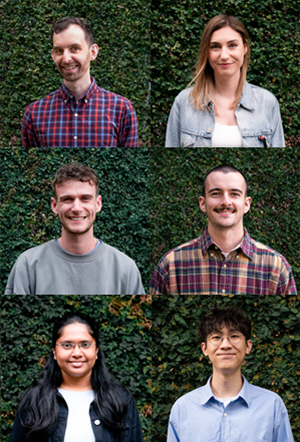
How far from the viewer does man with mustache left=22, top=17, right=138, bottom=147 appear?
Answer: 3961 millimetres

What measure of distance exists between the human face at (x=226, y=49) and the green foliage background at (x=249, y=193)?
96cm

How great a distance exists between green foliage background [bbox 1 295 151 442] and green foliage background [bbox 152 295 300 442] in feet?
0.33

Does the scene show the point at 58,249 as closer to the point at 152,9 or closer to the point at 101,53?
the point at 101,53

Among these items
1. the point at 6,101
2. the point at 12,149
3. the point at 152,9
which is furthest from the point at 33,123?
the point at 152,9

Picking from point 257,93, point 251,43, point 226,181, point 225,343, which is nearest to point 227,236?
point 226,181

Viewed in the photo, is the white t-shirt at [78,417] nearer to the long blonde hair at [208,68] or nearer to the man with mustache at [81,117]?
the man with mustache at [81,117]

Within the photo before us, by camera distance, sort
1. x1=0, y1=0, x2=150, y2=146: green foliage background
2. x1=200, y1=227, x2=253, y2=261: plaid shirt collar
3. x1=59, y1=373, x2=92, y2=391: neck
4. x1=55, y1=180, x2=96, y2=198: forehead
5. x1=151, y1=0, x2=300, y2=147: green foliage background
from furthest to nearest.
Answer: x1=0, y1=0, x2=150, y2=146: green foliage background, x1=151, y1=0, x2=300, y2=147: green foliage background, x1=200, y1=227, x2=253, y2=261: plaid shirt collar, x1=55, y1=180, x2=96, y2=198: forehead, x1=59, y1=373, x2=92, y2=391: neck

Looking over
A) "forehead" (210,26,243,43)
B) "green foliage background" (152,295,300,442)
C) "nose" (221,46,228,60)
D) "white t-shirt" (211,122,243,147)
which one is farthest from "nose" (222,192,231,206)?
"forehead" (210,26,243,43)

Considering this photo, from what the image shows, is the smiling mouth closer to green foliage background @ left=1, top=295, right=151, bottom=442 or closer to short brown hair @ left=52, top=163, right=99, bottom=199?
short brown hair @ left=52, top=163, right=99, bottom=199

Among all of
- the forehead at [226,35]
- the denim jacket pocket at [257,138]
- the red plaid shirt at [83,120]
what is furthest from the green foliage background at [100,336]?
the forehead at [226,35]

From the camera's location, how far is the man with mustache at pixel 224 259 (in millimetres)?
3537

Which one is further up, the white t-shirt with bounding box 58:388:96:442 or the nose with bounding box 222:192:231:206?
the nose with bounding box 222:192:231:206

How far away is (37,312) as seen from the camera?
3.97m

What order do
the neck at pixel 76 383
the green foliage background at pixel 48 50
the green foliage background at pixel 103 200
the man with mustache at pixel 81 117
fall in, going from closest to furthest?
1. the neck at pixel 76 383
2. the man with mustache at pixel 81 117
3. the green foliage background at pixel 103 200
4. the green foliage background at pixel 48 50
